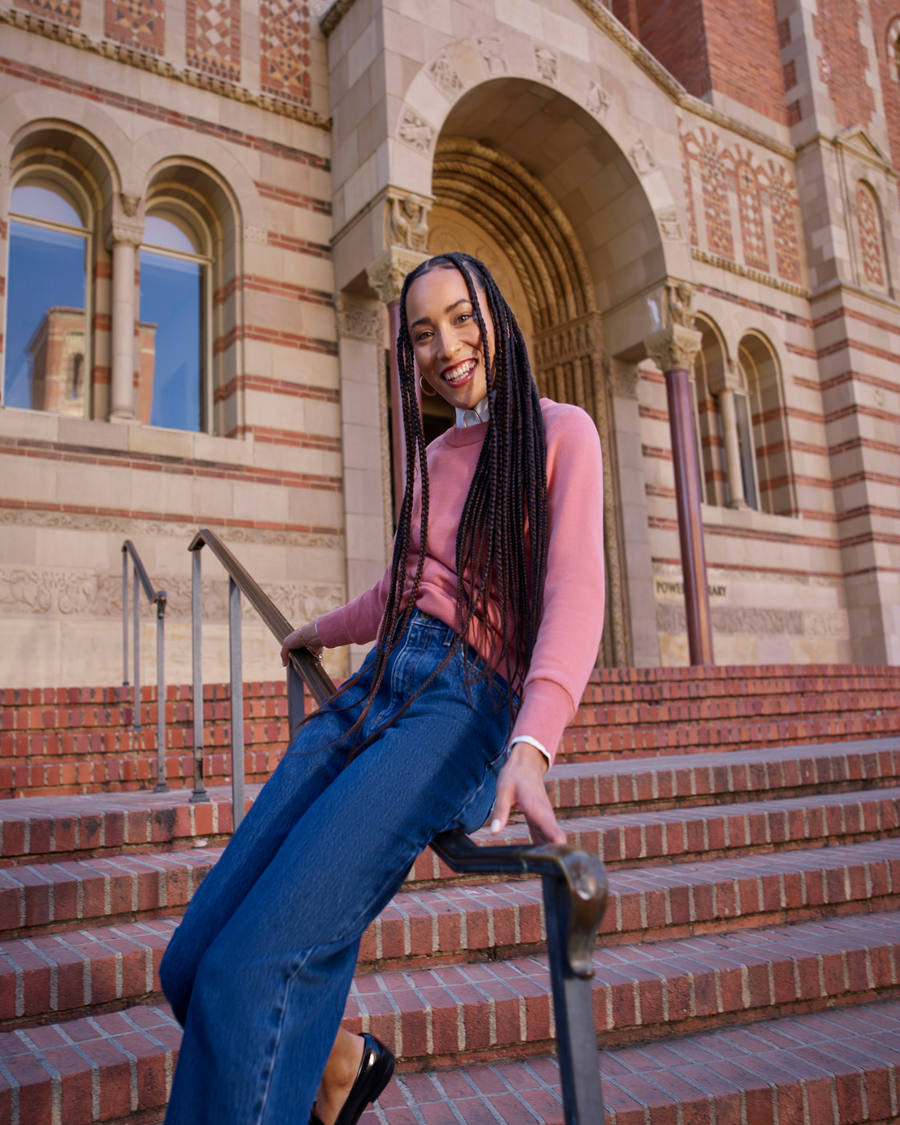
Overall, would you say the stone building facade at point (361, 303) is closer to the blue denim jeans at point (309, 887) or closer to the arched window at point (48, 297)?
the arched window at point (48, 297)

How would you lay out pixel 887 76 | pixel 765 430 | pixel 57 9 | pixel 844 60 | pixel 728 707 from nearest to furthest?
pixel 728 707 → pixel 57 9 → pixel 765 430 → pixel 844 60 → pixel 887 76

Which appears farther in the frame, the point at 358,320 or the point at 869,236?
the point at 869,236

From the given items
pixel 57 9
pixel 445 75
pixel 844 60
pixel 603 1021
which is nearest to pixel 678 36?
pixel 844 60

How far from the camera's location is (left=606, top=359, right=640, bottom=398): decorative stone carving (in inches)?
411

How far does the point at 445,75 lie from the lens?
8.31 meters

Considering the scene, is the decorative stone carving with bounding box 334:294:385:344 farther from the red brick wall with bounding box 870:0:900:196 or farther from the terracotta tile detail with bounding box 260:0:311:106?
the red brick wall with bounding box 870:0:900:196

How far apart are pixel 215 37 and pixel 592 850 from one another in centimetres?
823

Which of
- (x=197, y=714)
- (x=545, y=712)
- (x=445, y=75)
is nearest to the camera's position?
(x=545, y=712)

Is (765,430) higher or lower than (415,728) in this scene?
higher

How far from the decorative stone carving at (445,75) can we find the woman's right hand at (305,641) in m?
7.70

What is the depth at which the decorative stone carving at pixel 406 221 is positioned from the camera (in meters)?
7.76

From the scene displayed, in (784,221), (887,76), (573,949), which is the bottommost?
(573,949)

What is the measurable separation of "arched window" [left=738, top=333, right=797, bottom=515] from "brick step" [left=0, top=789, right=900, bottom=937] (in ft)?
26.8

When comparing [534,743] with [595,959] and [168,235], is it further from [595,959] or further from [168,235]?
[168,235]
